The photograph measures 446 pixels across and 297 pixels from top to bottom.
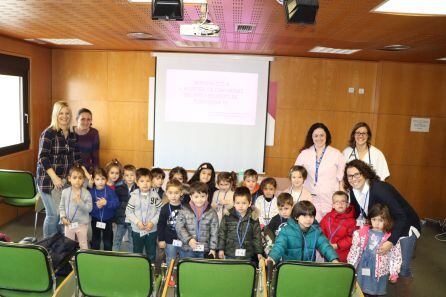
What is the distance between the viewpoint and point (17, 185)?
4.73 m

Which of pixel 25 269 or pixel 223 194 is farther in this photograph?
pixel 223 194

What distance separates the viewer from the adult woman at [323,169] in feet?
13.4

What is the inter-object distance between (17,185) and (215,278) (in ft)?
11.5

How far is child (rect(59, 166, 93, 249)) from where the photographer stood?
3.83m

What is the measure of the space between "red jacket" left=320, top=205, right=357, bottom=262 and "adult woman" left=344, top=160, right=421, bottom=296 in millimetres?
74

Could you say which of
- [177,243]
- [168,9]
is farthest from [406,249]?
[168,9]

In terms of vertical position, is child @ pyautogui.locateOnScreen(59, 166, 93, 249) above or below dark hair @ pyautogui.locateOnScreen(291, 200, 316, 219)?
below

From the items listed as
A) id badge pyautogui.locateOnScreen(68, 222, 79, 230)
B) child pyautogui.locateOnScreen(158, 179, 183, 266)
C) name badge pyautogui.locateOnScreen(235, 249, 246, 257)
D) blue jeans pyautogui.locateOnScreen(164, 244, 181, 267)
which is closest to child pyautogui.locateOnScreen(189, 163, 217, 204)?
child pyautogui.locateOnScreen(158, 179, 183, 266)

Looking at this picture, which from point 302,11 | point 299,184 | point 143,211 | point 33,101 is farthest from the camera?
point 33,101

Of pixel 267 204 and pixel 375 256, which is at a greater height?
pixel 267 204

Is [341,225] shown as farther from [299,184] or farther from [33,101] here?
[33,101]

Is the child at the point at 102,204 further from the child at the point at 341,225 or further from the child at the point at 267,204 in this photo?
the child at the point at 341,225

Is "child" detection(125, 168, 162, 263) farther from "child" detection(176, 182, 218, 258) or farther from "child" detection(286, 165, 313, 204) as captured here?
"child" detection(286, 165, 313, 204)

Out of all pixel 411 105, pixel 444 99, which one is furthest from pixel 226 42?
pixel 444 99
